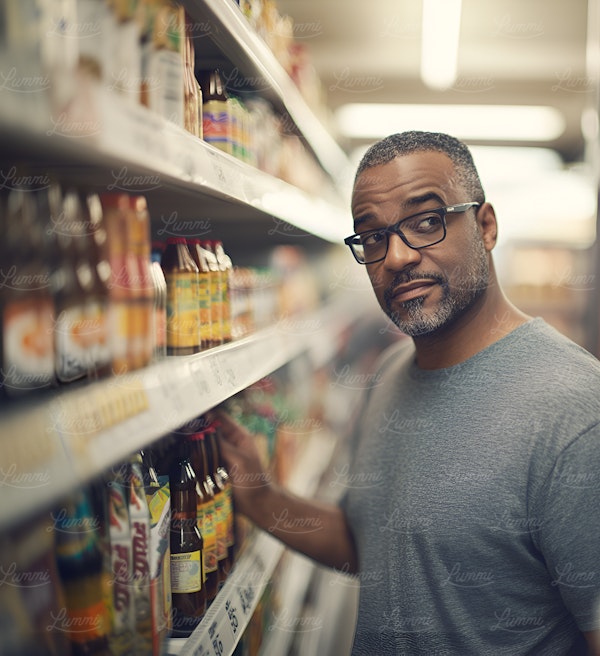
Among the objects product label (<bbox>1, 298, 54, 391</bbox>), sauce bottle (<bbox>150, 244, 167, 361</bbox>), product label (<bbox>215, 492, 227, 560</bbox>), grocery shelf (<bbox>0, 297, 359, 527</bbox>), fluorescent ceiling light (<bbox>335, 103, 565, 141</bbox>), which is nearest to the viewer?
grocery shelf (<bbox>0, 297, 359, 527</bbox>)

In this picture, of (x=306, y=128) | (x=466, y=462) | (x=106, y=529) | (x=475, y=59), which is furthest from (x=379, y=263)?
(x=475, y=59)

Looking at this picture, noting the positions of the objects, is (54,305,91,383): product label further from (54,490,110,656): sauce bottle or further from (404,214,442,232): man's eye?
(404,214,442,232): man's eye

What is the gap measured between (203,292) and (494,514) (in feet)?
2.57

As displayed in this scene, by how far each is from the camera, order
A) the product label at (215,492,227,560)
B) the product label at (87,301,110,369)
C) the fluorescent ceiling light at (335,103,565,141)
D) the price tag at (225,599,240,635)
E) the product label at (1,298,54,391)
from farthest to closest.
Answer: the fluorescent ceiling light at (335,103,565,141), the product label at (215,492,227,560), the price tag at (225,599,240,635), the product label at (87,301,110,369), the product label at (1,298,54,391)

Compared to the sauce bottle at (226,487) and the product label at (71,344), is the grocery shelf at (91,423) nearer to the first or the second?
the product label at (71,344)

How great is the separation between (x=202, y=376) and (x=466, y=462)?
1.94 ft

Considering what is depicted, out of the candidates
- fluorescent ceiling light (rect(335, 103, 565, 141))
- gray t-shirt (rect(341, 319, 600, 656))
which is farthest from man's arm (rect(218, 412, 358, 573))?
fluorescent ceiling light (rect(335, 103, 565, 141))

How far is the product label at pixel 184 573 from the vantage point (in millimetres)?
1334

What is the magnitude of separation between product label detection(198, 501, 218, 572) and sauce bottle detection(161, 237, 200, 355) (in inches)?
14.6

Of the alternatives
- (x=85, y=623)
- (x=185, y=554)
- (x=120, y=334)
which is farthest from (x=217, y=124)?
(x=85, y=623)

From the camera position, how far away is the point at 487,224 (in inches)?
62.1

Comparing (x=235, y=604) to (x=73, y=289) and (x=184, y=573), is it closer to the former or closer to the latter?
(x=184, y=573)

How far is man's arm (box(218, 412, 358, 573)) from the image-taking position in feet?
5.49

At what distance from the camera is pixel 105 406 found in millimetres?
830
